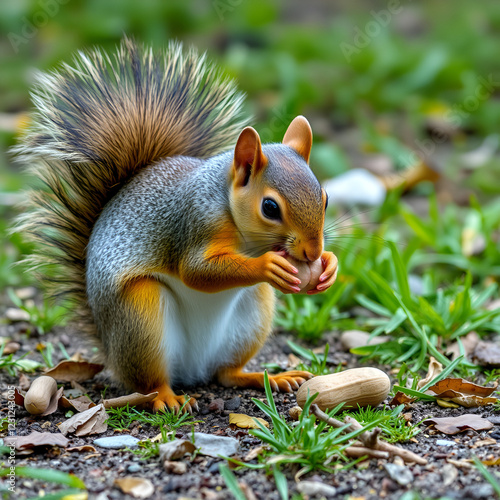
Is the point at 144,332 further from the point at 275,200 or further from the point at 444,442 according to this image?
the point at 444,442

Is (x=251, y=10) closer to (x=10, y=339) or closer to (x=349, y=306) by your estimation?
(x=349, y=306)

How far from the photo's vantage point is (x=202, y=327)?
273 cm

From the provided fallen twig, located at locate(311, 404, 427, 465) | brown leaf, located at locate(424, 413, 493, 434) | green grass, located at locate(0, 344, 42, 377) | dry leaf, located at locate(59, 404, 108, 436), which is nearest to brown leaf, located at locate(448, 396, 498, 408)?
brown leaf, located at locate(424, 413, 493, 434)

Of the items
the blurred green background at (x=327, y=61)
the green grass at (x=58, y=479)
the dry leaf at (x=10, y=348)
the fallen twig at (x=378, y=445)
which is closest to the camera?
the green grass at (x=58, y=479)

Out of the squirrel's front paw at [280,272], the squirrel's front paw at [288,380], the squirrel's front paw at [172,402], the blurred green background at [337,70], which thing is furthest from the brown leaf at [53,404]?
the blurred green background at [337,70]

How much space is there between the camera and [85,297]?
2930 millimetres

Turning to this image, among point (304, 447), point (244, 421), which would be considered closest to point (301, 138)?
point (244, 421)

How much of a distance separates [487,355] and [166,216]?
1.52 m

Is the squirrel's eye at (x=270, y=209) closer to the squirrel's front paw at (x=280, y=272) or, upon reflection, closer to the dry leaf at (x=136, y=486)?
the squirrel's front paw at (x=280, y=272)

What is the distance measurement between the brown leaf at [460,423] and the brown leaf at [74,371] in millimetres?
1473

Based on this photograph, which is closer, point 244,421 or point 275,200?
point 275,200

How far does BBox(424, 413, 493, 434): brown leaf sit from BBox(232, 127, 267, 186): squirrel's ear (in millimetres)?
1075

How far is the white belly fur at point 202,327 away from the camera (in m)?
2.64

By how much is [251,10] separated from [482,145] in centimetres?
318
